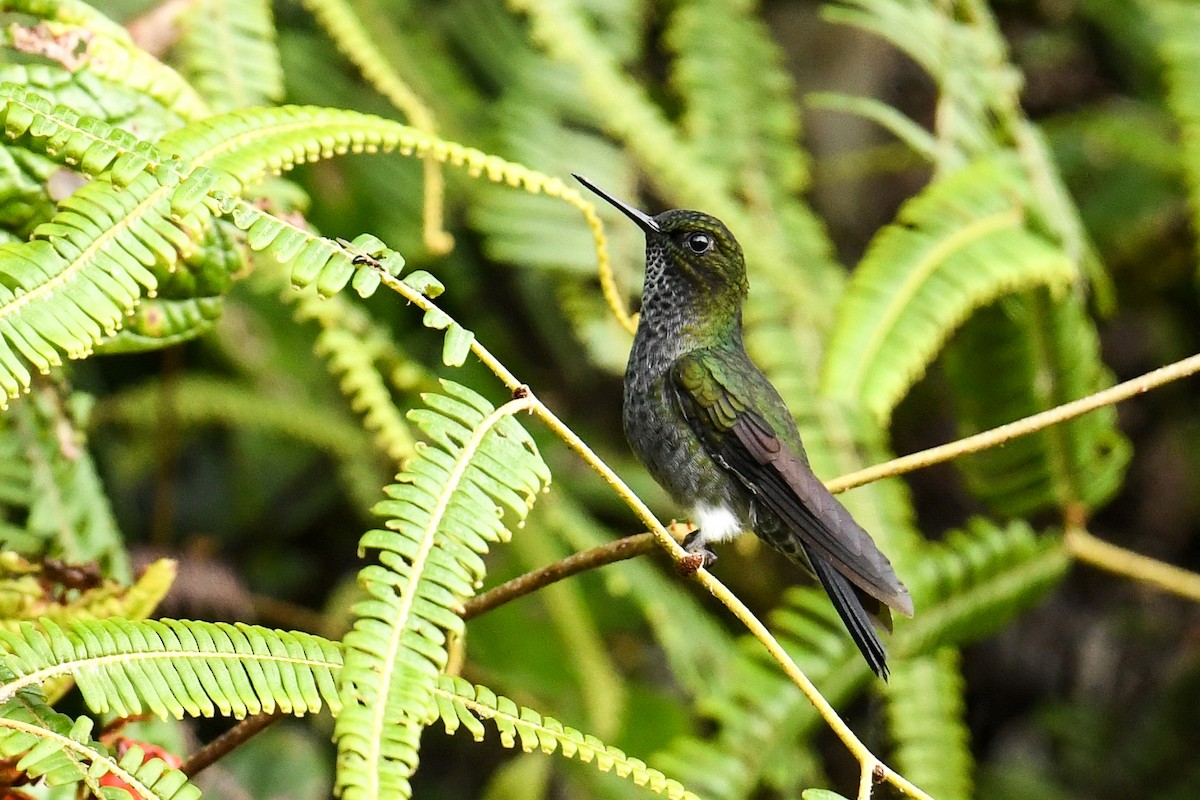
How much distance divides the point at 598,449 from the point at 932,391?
158cm

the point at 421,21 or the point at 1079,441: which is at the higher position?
the point at 421,21

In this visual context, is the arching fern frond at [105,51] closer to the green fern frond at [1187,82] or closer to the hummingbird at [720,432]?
the hummingbird at [720,432]

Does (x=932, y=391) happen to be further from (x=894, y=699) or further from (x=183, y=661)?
(x=183, y=661)

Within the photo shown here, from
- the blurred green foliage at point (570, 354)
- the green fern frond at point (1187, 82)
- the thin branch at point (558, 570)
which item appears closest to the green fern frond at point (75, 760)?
the blurred green foliage at point (570, 354)

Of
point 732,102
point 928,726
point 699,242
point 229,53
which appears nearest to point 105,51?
point 229,53

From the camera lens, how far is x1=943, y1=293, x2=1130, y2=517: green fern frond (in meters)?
2.97

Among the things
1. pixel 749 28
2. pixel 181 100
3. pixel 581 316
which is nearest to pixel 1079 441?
pixel 581 316

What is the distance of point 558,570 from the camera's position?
1545mm

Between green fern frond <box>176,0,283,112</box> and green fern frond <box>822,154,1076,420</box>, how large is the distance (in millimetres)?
1288

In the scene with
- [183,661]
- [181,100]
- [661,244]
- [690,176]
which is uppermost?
[690,176]

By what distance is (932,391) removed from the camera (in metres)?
5.35

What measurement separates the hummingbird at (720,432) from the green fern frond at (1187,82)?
1562mm

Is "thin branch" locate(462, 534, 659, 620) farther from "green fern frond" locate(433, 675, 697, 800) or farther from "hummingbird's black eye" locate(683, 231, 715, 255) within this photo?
"hummingbird's black eye" locate(683, 231, 715, 255)

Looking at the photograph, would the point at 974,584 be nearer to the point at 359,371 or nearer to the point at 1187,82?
the point at 359,371
